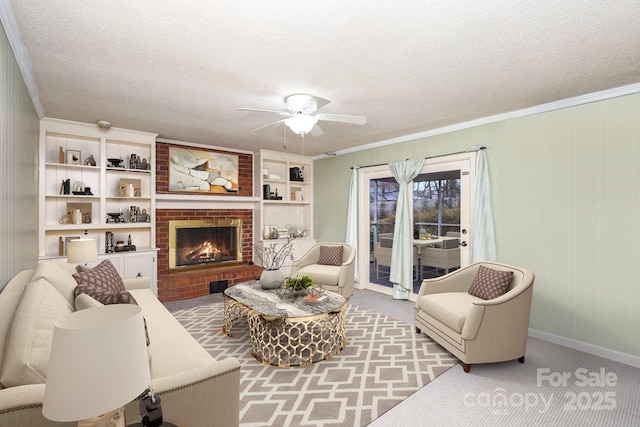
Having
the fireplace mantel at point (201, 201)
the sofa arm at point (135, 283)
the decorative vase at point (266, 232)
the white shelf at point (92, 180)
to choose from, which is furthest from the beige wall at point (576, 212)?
the white shelf at point (92, 180)

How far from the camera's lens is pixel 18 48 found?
2174 mm

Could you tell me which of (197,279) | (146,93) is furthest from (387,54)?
(197,279)

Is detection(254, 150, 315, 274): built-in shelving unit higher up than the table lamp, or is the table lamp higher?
detection(254, 150, 315, 274): built-in shelving unit

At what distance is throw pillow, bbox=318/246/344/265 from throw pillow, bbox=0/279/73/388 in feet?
11.9

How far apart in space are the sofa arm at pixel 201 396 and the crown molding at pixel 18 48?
2.20 metres

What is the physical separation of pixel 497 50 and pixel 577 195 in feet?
6.12

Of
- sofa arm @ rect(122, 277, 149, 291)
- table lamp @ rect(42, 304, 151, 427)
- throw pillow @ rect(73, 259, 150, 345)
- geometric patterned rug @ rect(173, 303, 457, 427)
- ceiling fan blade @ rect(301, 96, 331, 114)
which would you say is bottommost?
geometric patterned rug @ rect(173, 303, 457, 427)

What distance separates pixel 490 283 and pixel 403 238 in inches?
71.0

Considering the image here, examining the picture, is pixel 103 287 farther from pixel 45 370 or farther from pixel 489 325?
pixel 489 325

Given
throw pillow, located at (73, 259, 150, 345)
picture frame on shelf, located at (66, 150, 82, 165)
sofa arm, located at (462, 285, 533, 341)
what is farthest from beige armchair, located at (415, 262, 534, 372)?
picture frame on shelf, located at (66, 150, 82, 165)

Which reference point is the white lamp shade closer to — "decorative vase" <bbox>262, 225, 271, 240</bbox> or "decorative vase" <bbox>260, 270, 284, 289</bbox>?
"decorative vase" <bbox>260, 270, 284, 289</bbox>

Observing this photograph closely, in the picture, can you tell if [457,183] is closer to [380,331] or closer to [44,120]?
[380,331]

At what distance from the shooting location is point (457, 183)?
4.23m

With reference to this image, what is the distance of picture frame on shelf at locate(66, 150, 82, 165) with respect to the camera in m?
4.14
